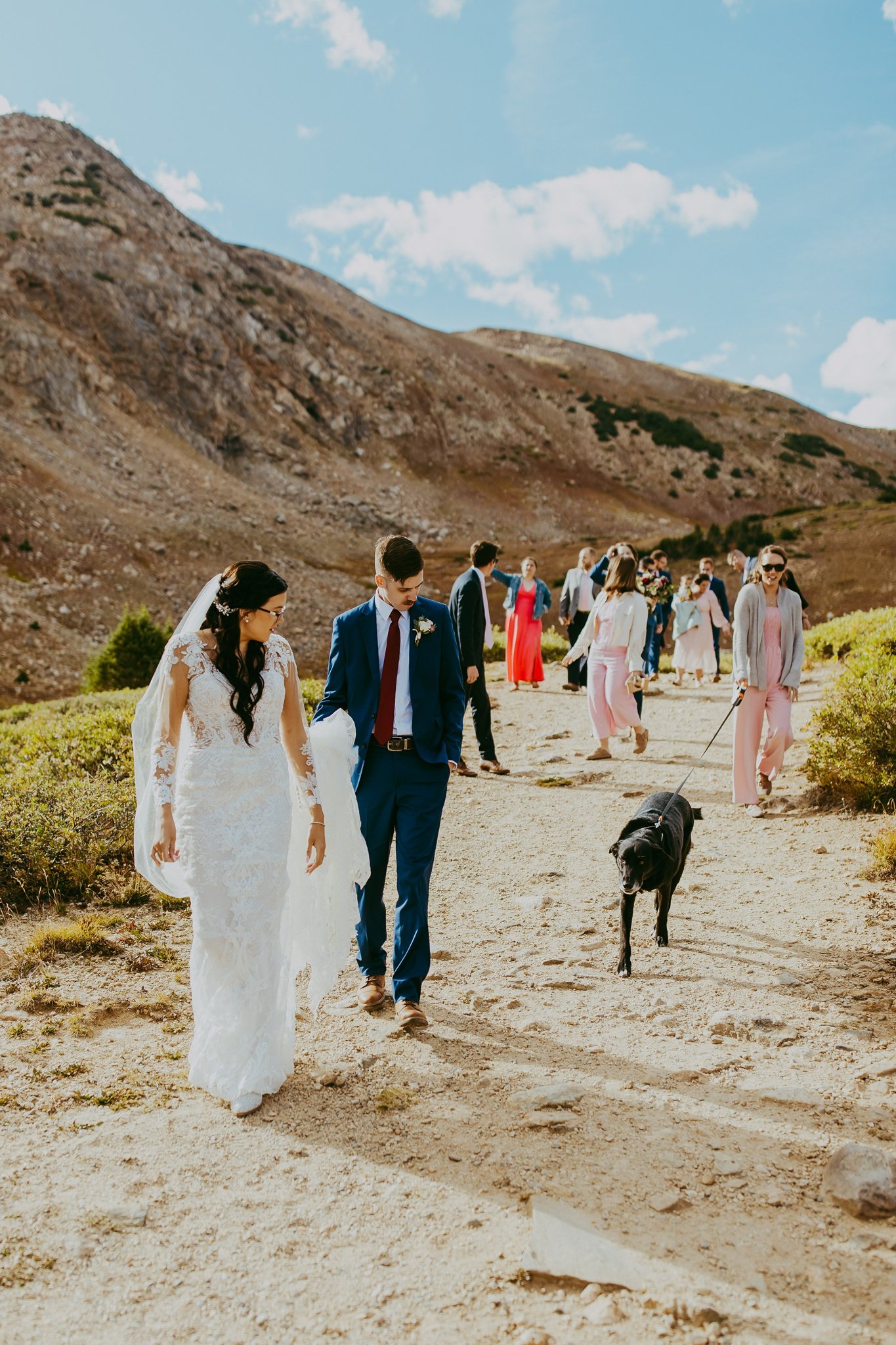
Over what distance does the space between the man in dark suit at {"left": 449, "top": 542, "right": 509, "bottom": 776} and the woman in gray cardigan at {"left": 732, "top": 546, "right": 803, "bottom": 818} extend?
7.97 ft

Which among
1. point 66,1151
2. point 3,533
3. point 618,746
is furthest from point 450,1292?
point 3,533

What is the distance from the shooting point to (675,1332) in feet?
7.98

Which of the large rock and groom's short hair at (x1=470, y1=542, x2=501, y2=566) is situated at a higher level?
groom's short hair at (x1=470, y1=542, x2=501, y2=566)

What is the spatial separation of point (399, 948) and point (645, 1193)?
1.61 meters

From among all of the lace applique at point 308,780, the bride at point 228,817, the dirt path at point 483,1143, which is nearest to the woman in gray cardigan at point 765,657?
the dirt path at point 483,1143

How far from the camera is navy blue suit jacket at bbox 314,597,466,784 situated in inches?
169

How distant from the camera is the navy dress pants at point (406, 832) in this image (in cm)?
426

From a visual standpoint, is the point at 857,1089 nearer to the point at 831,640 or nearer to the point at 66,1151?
the point at 66,1151

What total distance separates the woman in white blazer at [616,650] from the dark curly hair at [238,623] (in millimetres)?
5903

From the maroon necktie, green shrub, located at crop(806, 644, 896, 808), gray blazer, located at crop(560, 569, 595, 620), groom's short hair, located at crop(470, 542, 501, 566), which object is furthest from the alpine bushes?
gray blazer, located at crop(560, 569, 595, 620)

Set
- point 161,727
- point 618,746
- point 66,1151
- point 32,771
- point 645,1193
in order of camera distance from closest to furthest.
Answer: point 645,1193 → point 66,1151 → point 161,727 → point 32,771 → point 618,746

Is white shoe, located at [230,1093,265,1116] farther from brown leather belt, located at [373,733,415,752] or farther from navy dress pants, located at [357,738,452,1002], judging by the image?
brown leather belt, located at [373,733,415,752]

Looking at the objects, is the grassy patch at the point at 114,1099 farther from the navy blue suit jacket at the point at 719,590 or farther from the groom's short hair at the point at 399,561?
the navy blue suit jacket at the point at 719,590

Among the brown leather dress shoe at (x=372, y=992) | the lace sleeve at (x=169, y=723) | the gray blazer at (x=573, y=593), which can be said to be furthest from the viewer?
the gray blazer at (x=573, y=593)
